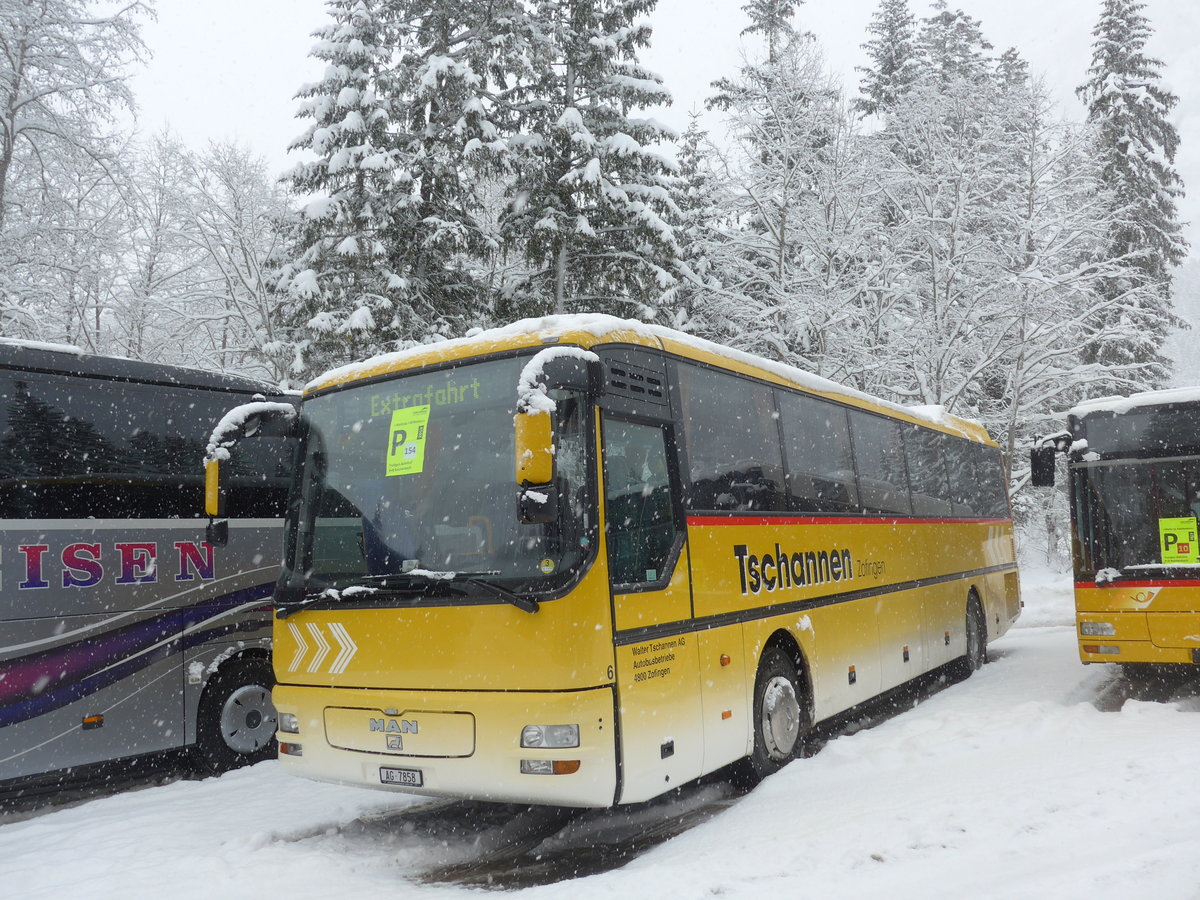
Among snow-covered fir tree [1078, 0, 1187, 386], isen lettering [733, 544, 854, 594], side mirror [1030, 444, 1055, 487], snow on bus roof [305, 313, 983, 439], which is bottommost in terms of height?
isen lettering [733, 544, 854, 594]

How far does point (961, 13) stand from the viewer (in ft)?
126

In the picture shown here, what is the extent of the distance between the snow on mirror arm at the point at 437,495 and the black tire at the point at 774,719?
8.58 ft

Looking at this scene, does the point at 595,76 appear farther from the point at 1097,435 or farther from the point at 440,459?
the point at 440,459

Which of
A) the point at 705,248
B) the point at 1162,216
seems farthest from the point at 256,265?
the point at 1162,216

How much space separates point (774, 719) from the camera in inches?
295

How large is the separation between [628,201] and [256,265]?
11563mm

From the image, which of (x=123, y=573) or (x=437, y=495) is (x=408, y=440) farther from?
(x=123, y=573)

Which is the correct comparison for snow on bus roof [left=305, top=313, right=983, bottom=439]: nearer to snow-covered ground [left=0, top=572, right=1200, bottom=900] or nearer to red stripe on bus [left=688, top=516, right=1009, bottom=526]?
red stripe on bus [left=688, top=516, right=1009, bottom=526]

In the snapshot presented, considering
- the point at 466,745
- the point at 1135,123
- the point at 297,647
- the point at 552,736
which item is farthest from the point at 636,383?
the point at 1135,123

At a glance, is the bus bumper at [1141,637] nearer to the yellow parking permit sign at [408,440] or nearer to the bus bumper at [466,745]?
the bus bumper at [466,745]

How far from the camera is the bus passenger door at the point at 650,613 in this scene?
566 cm

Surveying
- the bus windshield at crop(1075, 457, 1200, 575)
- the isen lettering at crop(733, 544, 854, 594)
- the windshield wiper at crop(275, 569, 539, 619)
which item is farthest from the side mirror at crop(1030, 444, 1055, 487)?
the windshield wiper at crop(275, 569, 539, 619)

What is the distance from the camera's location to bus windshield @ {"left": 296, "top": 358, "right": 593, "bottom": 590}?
5559mm

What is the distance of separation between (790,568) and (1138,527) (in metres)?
4.03
